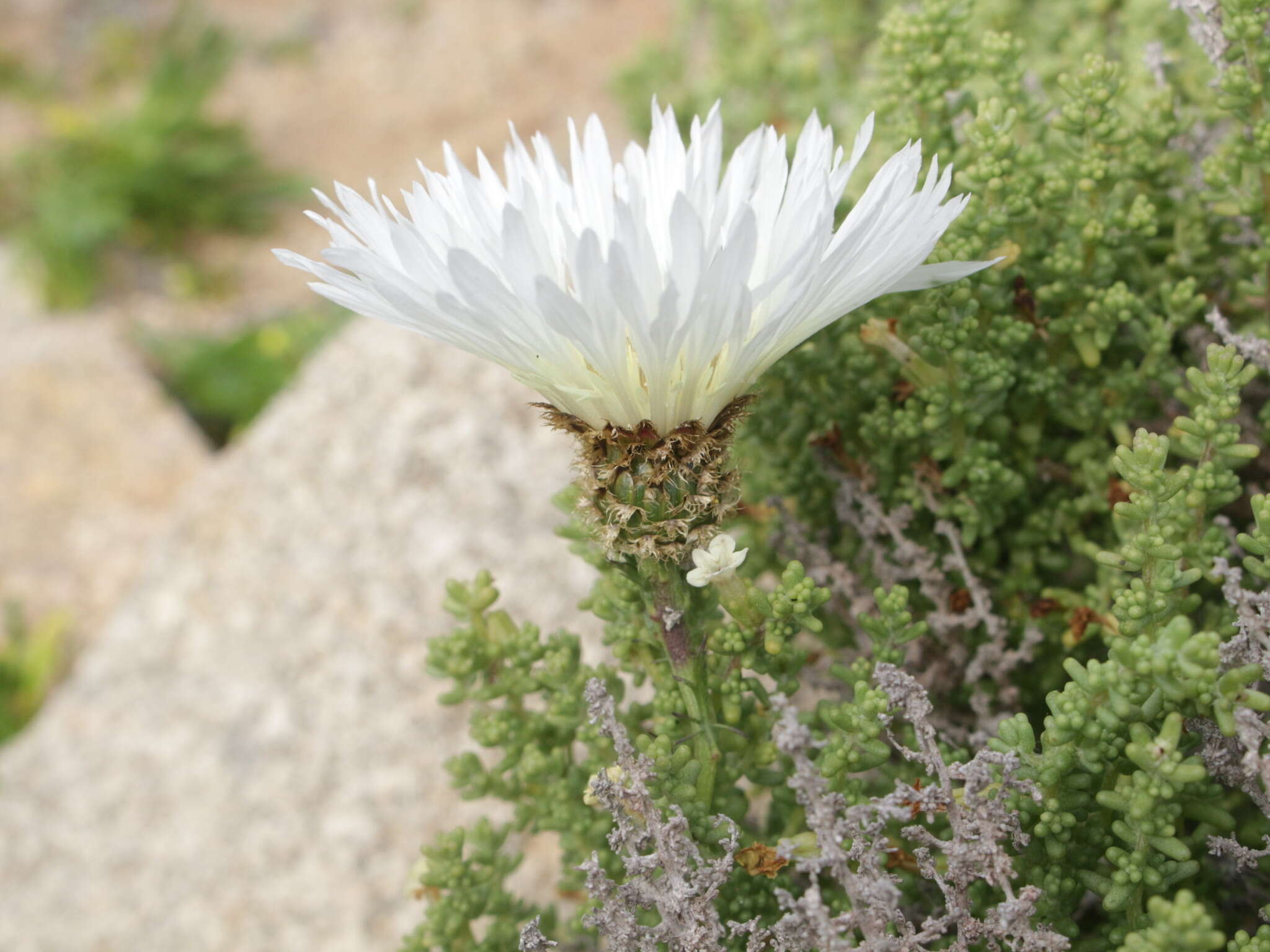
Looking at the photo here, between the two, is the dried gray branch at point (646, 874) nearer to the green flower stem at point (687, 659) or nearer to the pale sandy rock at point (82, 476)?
the green flower stem at point (687, 659)

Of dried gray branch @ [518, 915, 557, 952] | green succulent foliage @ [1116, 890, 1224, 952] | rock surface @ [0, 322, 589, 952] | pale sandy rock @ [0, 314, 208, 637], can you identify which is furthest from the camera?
pale sandy rock @ [0, 314, 208, 637]

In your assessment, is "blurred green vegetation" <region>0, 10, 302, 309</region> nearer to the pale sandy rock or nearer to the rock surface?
the pale sandy rock

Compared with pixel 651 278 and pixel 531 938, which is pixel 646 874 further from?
pixel 651 278

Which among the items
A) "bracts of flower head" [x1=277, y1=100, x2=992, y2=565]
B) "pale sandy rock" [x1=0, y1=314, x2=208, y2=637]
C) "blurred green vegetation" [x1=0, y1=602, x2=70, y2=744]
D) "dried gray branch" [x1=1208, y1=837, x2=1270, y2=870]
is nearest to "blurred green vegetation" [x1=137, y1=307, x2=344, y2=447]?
"pale sandy rock" [x1=0, y1=314, x2=208, y2=637]

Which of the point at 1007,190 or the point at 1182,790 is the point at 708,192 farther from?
the point at 1182,790

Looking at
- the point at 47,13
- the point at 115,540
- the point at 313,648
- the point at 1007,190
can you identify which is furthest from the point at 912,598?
the point at 47,13

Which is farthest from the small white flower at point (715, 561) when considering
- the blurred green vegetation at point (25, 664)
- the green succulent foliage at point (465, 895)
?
the blurred green vegetation at point (25, 664)
